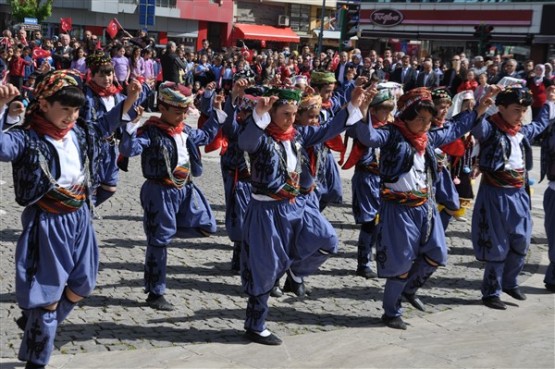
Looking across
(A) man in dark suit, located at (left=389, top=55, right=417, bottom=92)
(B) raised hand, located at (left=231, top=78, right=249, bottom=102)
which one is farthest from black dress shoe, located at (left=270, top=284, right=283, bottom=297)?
(A) man in dark suit, located at (left=389, top=55, right=417, bottom=92)

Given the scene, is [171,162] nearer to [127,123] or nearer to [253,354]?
[127,123]

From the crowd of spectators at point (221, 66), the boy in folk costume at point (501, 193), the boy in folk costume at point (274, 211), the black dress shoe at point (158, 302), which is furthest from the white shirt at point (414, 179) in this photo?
the crowd of spectators at point (221, 66)

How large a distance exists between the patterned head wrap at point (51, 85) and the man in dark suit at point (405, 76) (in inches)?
699

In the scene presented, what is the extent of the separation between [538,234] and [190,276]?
16.2 ft

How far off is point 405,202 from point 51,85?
112 inches

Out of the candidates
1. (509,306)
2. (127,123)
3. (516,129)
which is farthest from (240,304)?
(516,129)

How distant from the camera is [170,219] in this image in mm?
6363

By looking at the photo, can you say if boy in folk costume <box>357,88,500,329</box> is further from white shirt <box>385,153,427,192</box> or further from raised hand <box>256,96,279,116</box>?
raised hand <box>256,96,279,116</box>

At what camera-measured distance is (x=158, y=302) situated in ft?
21.1

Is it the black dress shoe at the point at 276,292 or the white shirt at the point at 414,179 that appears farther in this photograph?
the black dress shoe at the point at 276,292

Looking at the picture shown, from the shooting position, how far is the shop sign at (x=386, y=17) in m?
50.4

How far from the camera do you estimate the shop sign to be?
1983 inches

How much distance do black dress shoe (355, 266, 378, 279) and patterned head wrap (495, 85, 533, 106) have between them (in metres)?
2.06

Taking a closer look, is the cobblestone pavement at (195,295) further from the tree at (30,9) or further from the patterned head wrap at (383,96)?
the tree at (30,9)
